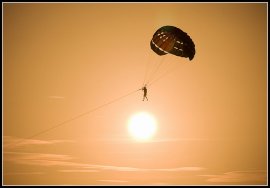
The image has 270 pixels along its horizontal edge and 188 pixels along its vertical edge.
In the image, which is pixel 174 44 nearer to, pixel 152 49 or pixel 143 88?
pixel 152 49

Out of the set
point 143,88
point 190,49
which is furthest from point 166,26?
point 143,88

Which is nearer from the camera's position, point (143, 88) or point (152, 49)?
point (143, 88)

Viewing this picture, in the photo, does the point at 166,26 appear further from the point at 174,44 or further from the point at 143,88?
the point at 143,88

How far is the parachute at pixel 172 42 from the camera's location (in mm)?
37594

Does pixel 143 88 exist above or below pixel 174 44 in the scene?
below

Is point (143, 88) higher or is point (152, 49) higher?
point (152, 49)

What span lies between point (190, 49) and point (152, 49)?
4.44 metres

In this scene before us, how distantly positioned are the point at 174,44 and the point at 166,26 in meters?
2.77

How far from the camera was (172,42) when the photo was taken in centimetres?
4044

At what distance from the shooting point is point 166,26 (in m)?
38.0

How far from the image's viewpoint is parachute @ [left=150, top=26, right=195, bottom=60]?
37.6m

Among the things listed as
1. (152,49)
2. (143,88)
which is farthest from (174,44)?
(143,88)

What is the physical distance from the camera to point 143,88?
127 ft

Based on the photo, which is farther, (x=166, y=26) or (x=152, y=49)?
(x=152, y=49)
